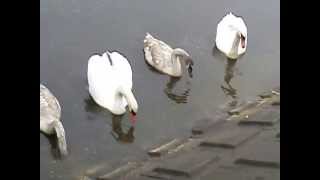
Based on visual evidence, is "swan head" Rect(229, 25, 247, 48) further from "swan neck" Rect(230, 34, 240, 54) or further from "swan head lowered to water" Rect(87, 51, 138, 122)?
"swan head lowered to water" Rect(87, 51, 138, 122)

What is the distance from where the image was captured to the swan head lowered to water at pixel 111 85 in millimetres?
2455

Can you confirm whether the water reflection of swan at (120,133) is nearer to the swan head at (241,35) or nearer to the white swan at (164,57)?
the white swan at (164,57)

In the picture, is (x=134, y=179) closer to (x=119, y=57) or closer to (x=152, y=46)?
(x=119, y=57)

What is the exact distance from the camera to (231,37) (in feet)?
10.3

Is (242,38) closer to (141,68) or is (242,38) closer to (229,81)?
(229,81)

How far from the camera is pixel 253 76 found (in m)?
3.03

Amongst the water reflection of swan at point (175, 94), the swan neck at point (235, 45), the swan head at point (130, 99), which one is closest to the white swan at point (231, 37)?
the swan neck at point (235, 45)

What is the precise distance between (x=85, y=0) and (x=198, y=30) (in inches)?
28.0

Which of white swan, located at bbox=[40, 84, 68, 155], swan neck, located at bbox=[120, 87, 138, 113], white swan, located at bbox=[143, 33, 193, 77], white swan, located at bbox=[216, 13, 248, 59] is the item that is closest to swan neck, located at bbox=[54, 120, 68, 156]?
white swan, located at bbox=[40, 84, 68, 155]

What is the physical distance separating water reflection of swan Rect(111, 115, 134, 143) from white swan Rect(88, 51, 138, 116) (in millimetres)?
45

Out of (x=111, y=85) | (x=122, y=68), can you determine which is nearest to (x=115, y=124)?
(x=111, y=85)

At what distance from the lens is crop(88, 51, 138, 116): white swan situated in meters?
2.46

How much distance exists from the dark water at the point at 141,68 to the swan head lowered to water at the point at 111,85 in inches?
1.8
